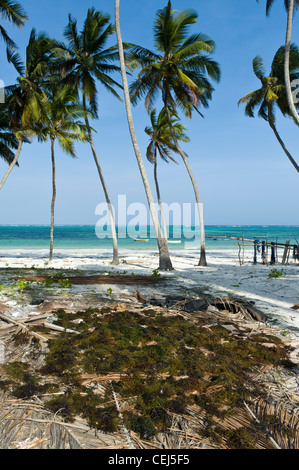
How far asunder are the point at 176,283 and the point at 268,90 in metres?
14.0

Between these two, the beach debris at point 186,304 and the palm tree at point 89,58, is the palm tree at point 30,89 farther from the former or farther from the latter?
the beach debris at point 186,304

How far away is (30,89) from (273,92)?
1431 cm

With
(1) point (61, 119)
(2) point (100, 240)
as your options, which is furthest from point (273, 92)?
(2) point (100, 240)

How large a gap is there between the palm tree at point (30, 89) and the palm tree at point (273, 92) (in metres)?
12.4

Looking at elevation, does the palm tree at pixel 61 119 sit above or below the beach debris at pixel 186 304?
above

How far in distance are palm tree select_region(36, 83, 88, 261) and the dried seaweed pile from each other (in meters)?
14.1

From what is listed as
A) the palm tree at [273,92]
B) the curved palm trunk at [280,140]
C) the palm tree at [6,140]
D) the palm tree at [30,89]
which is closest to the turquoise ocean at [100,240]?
the curved palm trunk at [280,140]

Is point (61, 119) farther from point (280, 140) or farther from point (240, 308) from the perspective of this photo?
point (240, 308)

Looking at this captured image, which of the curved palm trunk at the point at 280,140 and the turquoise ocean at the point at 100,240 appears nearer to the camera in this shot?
Answer: the curved palm trunk at the point at 280,140

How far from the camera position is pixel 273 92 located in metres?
17.1

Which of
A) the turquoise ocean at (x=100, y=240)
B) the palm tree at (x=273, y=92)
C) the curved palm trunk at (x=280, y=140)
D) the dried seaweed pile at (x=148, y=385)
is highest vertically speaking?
the palm tree at (x=273, y=92)

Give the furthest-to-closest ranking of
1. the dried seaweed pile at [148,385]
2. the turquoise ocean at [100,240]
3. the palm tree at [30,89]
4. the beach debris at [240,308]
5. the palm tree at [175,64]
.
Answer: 1. the turquoise ocean at [100,240]
2. the palm tree at [30,89]
3. the palm tree at [175,64]
4. the beach debris at [240,308]
5. the dried seaweed pile at [148,385]

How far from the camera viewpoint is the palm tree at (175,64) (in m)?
12.8

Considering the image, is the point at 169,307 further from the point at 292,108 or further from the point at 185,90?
A: the point at 185,90
